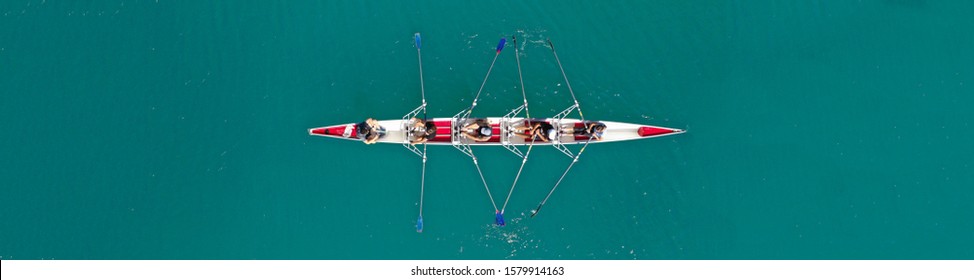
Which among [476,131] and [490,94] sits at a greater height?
[490,94]

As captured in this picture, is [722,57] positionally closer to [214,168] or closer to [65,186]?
[214,168]

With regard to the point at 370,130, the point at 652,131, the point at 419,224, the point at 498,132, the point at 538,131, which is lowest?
the point at 419,224

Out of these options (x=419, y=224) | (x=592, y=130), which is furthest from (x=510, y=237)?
(x=592, y=130)

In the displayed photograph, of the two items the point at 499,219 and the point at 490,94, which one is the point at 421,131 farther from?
the point at 499,219

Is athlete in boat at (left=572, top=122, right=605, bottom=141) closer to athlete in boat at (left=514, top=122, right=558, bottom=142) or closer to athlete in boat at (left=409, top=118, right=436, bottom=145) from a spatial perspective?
athlete in boat at (left=514, top=122, right=558, bottom=142)

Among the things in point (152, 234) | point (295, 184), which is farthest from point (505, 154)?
point (152, 234)

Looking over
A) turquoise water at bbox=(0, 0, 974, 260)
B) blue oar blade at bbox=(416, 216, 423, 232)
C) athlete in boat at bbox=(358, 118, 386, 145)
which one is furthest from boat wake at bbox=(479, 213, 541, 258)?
athlete in boat at bbox=(358, 118, 386, 145)

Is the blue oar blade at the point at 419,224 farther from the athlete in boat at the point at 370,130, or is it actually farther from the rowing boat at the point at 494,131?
the athlete in boat at the point at 370,130
